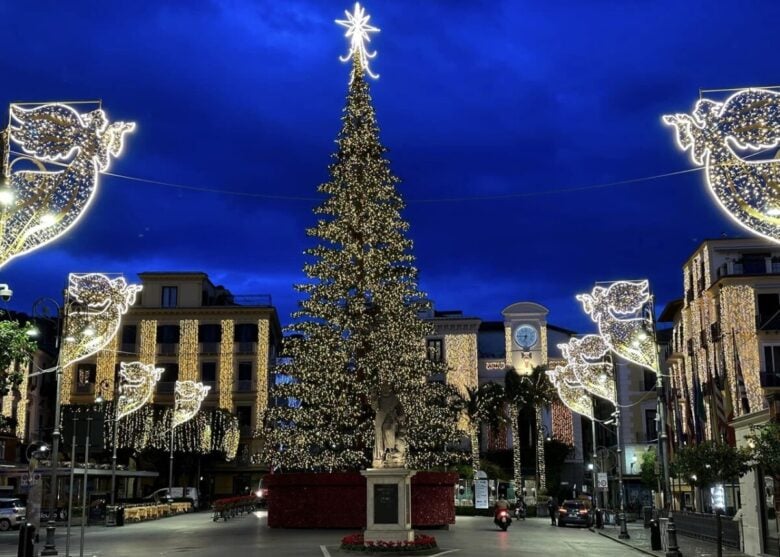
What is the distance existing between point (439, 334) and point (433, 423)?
123 feet

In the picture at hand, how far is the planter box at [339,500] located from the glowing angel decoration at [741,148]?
24.3 meters

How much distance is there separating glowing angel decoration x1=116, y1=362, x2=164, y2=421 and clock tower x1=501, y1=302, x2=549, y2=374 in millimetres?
37653

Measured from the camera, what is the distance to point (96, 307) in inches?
1110

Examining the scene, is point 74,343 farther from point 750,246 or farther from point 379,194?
point 750,246

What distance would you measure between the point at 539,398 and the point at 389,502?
42604 mm

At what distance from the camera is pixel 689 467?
23688 mm

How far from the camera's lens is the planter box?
120 ft

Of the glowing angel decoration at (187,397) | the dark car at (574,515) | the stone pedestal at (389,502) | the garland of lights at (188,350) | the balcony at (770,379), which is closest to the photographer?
the stone pedestal at (389,502)

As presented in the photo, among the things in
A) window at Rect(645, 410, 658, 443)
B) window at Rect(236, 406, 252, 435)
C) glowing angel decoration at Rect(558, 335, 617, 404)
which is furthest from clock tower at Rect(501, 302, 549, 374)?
glowing angel decoration at Rect(558, 335, 617, 404)

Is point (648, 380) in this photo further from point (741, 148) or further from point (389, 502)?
point (741, 148)

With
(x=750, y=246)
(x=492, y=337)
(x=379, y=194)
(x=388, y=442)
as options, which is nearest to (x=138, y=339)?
(x=492, y=337)

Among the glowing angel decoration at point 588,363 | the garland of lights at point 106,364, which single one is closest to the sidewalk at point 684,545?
the glowing angel decoration at point 588,363

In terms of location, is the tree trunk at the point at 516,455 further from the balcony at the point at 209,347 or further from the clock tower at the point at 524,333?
the balcony at the point at 209,347

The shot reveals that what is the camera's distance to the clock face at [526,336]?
74562 mm
